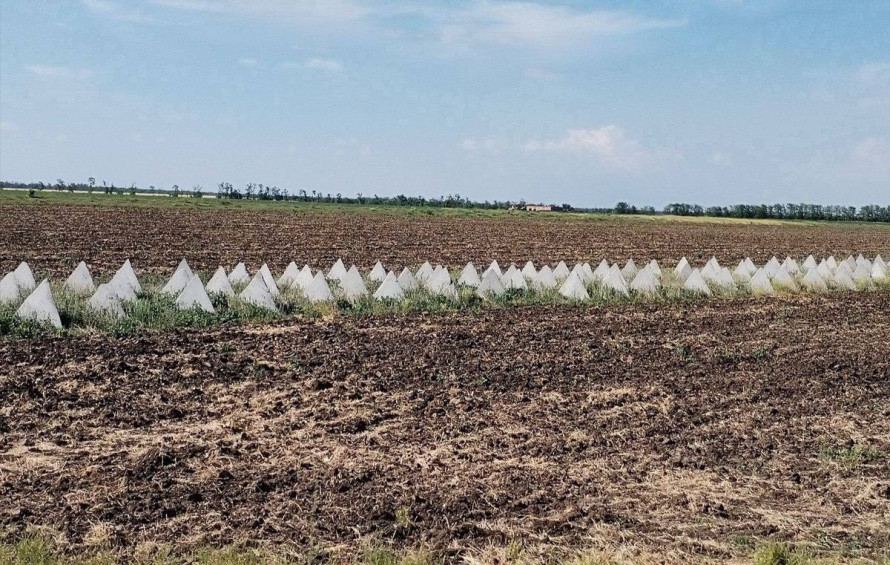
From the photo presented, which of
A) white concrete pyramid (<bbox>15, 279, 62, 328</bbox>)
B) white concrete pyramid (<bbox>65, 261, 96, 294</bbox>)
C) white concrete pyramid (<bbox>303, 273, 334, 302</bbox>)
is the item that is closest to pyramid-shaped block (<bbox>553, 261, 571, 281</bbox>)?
white concrete pyramid (<bbox>303, 273, 334, 302</bbox>)

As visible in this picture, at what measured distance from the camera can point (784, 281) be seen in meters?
18.4

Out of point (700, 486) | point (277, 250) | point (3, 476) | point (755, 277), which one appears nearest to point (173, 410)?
point (3, 476)

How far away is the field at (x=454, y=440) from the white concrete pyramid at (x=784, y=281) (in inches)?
210

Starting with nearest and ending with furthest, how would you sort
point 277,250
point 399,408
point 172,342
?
point 399,408 → point 172,342 → point 277,250

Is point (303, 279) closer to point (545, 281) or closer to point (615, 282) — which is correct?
point (545, 281)

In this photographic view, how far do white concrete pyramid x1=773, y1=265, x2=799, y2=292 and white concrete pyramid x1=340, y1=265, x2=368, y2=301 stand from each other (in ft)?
34.1

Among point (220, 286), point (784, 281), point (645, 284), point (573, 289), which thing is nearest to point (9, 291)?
point (220, 286)

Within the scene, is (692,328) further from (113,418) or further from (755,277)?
(113,418)

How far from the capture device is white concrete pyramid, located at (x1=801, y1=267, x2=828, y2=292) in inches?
731

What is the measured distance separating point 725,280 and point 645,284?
2.76 meters

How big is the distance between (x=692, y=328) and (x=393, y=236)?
83.0 feet

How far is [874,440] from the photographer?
7070 mm

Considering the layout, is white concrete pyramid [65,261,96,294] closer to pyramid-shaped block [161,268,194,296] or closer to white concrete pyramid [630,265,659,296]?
pyramid-shaped block [161,268,194,296]

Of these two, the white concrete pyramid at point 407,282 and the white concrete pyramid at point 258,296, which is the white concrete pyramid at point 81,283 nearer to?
the white concrete pyramid at point 258,296
